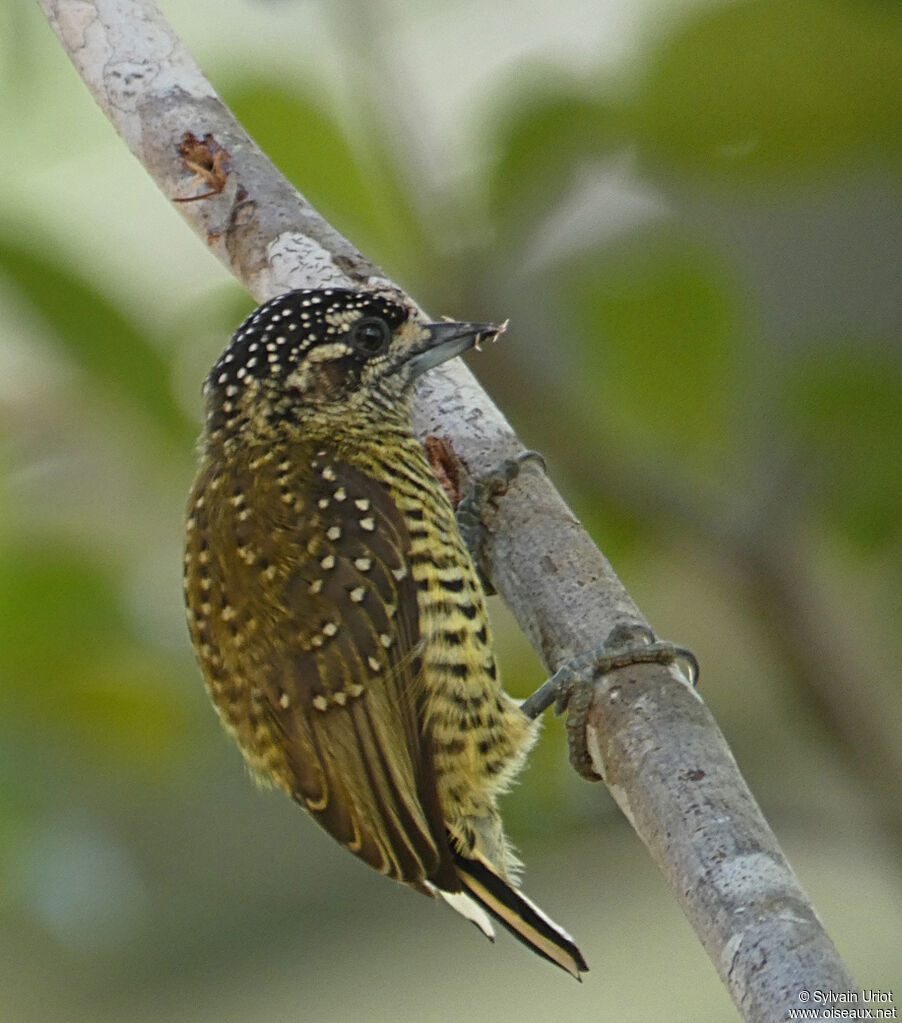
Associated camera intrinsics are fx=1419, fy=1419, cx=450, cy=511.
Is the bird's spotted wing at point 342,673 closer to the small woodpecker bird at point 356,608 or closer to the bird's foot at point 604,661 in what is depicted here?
the small woodpecker bird at point 356,608

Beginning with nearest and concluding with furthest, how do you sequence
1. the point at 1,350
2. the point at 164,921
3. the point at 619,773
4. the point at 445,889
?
the point at 619,773
the point at 445,889
the point at 1,350
the point at 164,921

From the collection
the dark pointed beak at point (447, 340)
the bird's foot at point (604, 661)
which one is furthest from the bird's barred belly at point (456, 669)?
the bird's foot at point (604, 661)

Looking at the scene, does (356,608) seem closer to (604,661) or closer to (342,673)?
(342,673)

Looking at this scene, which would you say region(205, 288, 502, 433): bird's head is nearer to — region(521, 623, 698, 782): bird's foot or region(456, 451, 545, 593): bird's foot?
region(456, 451, 545, 593): bird's foot

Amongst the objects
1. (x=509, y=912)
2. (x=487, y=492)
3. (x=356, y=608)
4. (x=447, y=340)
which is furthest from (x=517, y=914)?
(x=447, y=340)

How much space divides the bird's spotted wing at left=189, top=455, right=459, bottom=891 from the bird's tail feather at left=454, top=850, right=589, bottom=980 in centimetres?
7

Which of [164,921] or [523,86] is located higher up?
[523,86]

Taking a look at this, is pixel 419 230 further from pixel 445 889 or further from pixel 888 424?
pixel 445 889

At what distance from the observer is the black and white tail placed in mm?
1865

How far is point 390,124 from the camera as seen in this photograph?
202 centimetres

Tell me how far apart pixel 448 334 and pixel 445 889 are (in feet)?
2.57


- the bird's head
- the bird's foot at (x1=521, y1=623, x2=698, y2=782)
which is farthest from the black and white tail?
the bird's head

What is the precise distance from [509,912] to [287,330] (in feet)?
2.88

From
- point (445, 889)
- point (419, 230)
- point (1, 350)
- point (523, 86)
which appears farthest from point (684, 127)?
point (1, 350)
